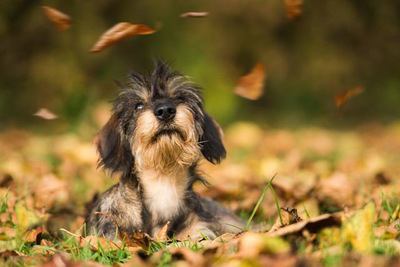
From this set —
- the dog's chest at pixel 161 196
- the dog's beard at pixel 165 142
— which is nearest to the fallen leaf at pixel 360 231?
the dog's beard at pixel 165 142

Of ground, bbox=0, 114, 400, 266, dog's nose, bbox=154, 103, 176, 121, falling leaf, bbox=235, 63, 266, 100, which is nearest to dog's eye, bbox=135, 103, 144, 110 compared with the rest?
dog's nose, bbox=154, 103, 176, 121

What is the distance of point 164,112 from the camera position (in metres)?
5.04

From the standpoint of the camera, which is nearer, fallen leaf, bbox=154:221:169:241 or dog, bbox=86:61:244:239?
fallen leaf, bbox=154:221:169:241

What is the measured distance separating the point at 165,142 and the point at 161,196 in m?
0.44

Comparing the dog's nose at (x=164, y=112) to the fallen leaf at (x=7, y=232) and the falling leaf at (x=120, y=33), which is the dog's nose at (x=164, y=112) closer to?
the falling leaf at (x=120, y=33)

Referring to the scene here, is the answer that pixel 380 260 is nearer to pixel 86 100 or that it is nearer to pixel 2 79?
pixel 86 100

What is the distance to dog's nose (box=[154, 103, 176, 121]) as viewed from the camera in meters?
5.04

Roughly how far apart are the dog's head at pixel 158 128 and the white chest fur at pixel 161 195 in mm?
83

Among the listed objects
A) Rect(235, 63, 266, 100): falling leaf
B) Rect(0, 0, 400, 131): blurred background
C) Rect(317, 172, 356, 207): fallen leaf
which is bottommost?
Rect(0, 0, 400, 131): blurred background

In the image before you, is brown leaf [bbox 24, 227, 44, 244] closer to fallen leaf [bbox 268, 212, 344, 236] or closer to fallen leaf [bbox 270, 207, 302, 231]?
fallen leaf [bbox 270, 207, 302, 231]

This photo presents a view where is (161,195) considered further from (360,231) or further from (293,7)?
(360,231)

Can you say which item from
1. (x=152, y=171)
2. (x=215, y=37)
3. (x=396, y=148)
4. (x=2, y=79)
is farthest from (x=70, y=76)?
(x=152, y=171)

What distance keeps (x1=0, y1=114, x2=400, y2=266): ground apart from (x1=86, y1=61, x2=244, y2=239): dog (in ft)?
0.92

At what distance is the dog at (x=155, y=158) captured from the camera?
5133mm
